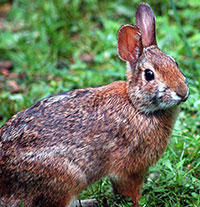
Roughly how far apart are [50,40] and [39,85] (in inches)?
48.6

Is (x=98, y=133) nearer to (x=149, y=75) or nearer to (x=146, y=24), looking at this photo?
(x=149, y=75)

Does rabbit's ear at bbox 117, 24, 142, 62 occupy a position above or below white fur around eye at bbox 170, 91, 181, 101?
above

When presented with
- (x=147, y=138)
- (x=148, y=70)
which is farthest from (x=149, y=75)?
(x=147, y=138)

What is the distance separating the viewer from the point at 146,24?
5277mm

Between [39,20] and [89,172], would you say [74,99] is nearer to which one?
[89,172]

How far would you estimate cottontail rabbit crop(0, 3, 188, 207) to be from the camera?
466cm

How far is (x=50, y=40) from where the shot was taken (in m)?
8.42

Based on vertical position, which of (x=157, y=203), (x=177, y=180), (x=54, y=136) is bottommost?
(x=157, y=203)

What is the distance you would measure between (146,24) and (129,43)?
39cm

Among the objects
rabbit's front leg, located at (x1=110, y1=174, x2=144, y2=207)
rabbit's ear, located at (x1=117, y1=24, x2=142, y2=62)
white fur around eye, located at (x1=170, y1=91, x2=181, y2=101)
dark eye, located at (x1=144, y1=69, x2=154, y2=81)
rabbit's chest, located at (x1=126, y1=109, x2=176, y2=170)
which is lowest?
rabbit's front leg, located at (x1=110, y1=174, x2=144, y2=207)

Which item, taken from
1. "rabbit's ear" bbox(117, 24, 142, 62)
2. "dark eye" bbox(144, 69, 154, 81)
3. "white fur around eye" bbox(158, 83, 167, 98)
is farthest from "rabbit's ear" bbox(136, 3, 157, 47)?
"white fur around eye" bbox(158, 83, 167, 98)

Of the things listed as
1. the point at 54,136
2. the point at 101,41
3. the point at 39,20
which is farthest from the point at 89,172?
the point at 39,20

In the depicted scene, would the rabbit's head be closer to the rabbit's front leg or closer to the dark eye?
the dark eye

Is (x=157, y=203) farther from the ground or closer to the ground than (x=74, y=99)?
closer to the ground
